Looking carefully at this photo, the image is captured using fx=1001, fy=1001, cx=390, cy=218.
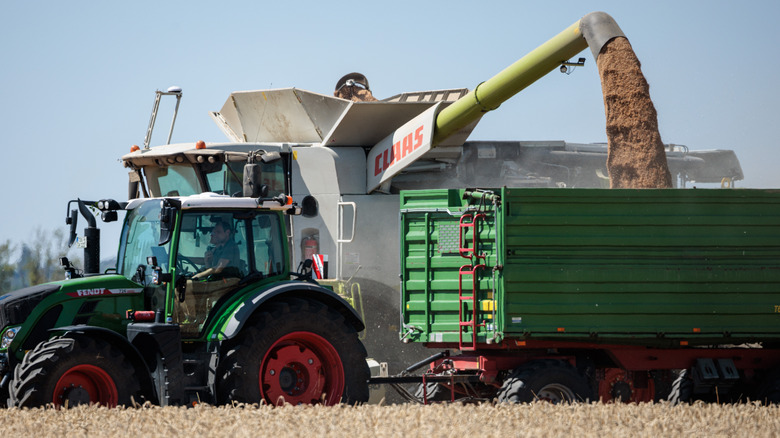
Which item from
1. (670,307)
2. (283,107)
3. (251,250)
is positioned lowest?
(670,307)

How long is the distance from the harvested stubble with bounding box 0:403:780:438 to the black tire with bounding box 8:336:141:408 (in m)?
0.20

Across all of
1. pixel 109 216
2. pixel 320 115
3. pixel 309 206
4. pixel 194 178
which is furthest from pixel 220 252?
pixel 320 115

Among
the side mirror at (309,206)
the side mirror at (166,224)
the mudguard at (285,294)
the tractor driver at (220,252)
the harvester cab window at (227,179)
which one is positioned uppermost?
the harvester cab window at (227,179)

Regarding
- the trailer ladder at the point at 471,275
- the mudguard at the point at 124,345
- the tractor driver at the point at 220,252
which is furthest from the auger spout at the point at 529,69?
the mudguard at the point at 124,345

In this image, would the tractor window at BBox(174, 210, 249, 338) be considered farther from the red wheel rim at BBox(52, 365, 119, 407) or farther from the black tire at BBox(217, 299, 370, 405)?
the red wheel rim at BBox(52, 365, 119, 407)

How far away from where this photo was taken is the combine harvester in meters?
11.4

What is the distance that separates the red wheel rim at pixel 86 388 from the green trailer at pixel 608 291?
10.3 feet

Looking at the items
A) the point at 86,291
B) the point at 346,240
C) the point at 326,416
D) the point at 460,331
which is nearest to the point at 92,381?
the point at 86,291

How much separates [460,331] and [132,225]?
3081 mm

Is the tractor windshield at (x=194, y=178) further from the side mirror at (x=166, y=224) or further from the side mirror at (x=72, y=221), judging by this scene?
the side mirror at (x=166, y=224)

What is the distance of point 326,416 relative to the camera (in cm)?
736

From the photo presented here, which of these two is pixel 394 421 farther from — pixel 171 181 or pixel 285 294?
pixel 171 181

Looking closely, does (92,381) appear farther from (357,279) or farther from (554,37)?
(554,37)

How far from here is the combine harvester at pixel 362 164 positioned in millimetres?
11422
